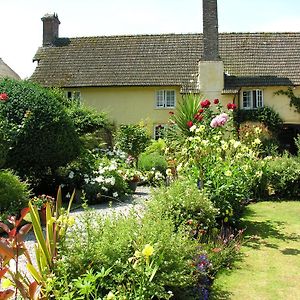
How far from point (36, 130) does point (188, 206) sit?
614 centimetres

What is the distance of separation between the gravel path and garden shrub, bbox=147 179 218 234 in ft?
1.58

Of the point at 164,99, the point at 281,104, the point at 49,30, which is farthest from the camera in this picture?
the point at 49,30

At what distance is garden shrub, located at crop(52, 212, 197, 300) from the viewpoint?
4234 mm

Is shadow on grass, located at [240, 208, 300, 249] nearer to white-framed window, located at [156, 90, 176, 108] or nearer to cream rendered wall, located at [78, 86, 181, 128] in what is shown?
cream rendered wall, located at [78, 86, 181, 128]

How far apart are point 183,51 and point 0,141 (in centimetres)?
2150

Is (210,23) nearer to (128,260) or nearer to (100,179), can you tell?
(100,179)

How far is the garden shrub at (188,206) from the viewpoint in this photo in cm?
709

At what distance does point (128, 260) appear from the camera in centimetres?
446

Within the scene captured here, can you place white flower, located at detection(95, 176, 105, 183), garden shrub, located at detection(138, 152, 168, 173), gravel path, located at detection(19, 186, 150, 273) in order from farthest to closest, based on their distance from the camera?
garden shrub, located at detection(138, 152, 168, 173) → white flower, located at detection(95, 176, 105, 183) → gravel path, located at detection(19, 186, 150, 273)

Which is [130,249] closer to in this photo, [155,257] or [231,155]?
[155,257]

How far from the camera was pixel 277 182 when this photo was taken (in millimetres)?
14102

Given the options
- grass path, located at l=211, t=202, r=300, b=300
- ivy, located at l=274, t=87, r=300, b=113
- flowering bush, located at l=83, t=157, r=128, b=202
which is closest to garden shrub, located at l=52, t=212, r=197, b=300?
grass path, located at l=211, t=202, r=300, b=300

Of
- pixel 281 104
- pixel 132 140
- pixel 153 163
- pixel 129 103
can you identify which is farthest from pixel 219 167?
pixel 129 103

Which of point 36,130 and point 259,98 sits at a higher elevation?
point 259,98
